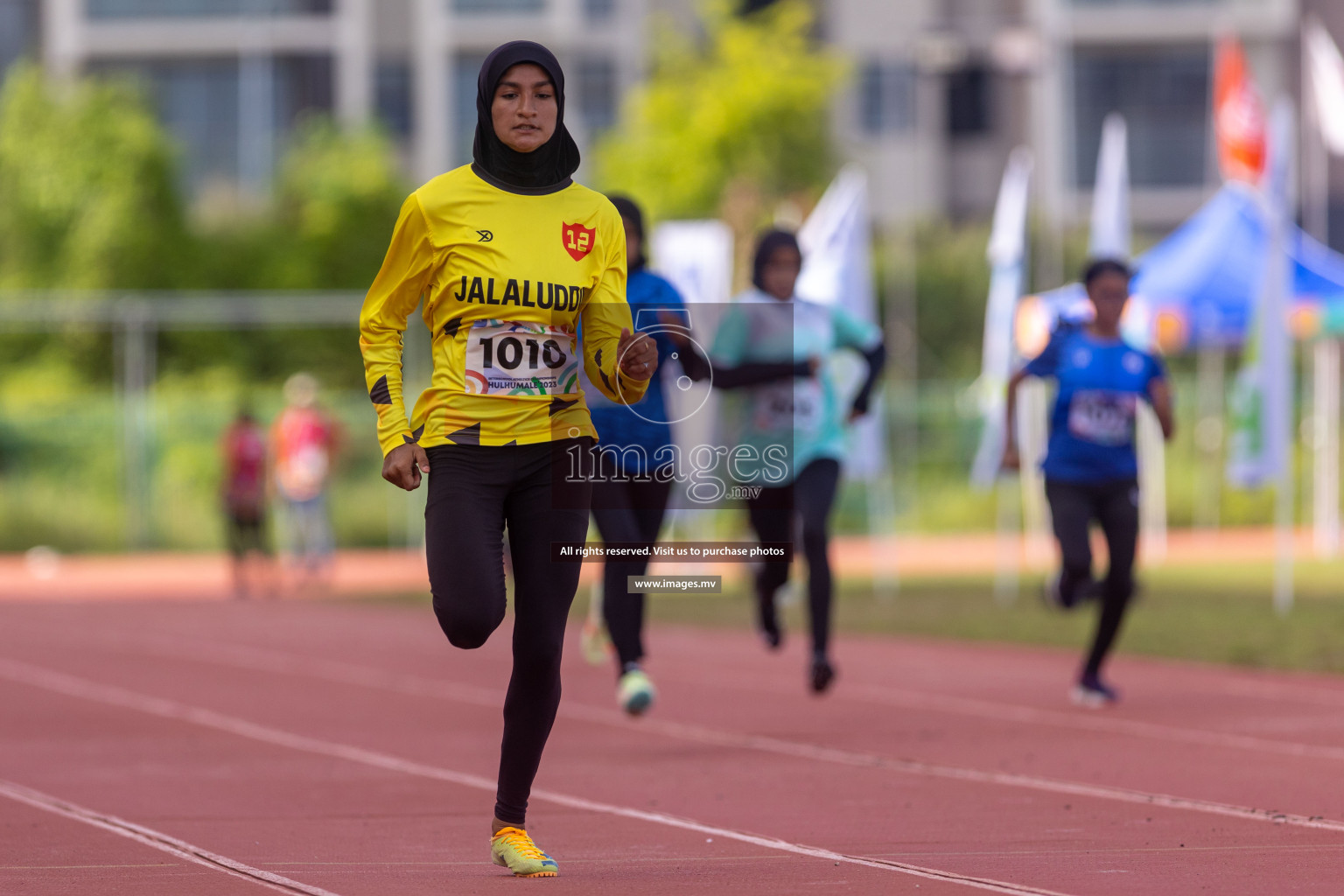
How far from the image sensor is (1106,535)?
10.4 meters

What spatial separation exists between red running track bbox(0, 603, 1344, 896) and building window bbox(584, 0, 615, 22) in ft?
113

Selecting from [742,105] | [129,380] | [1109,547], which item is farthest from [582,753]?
[742,105]

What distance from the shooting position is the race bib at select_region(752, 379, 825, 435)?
10055mm

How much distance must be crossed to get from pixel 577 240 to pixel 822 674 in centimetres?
445

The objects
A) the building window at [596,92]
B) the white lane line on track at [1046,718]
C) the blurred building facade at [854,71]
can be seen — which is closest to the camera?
the white lane line on track at [1046,718]

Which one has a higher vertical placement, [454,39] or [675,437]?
[454,39]

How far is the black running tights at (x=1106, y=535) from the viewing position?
10273mm

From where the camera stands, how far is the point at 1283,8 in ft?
152

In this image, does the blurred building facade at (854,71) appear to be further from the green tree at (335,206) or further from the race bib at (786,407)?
the race bib at (786,407)

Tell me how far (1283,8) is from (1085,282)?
3861cm

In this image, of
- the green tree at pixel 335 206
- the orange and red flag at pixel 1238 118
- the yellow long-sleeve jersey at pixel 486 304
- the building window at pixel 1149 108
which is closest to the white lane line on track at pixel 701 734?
the yellow long-sleeve jersey at pixel 486 304

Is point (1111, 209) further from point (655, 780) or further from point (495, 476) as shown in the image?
point (495, 476)

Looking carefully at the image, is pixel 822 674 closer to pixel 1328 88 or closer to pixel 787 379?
pixel 787 379

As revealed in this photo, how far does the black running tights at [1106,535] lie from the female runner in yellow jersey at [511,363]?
5011mm
